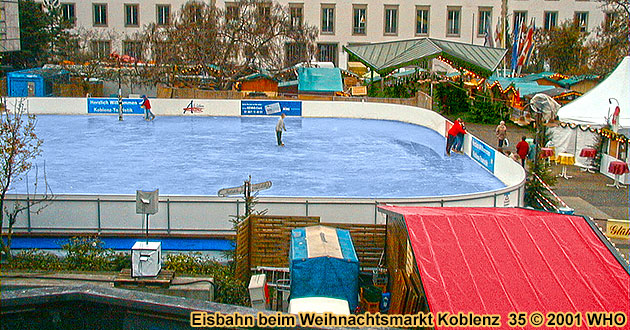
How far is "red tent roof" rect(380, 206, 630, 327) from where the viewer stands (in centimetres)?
795

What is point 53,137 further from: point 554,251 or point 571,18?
point 571,18

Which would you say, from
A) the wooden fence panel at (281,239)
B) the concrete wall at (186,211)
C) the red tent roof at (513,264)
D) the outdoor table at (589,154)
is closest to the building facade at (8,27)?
the concrete wall at (186,211)

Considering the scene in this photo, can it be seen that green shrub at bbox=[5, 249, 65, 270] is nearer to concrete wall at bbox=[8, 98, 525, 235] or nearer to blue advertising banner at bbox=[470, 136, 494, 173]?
concrete wall at bbox=[8, 98, 525, 235]

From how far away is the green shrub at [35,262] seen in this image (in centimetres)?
1230

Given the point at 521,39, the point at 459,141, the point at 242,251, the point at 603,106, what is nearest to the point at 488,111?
the point at 521,39

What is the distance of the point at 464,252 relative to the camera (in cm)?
917

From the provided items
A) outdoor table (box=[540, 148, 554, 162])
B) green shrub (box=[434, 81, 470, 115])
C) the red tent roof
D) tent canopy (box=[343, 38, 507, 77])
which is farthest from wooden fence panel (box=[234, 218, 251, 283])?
tent canopy (box=[343, 38, 507, 77])

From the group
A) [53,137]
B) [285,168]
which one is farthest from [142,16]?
[285,168]

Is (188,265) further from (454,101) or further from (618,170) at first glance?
(454,101)

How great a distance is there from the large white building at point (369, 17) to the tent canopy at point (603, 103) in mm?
34918

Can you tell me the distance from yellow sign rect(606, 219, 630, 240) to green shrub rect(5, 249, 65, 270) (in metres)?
10.5

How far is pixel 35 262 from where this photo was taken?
12477 mm

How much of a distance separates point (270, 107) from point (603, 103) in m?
16.4

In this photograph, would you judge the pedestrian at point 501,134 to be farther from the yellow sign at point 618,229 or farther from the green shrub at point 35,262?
the green shrub at point 35,262
